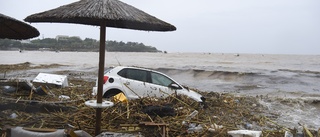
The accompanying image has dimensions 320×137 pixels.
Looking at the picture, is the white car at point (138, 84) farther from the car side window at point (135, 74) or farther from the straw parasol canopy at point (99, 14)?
the straw parasol canopy at point (99, 14)

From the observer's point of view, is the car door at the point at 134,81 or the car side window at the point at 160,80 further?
the car side window at the point at 160,80

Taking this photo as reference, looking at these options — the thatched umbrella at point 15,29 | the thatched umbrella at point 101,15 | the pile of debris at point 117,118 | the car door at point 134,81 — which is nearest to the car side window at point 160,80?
the car door at point 134,81

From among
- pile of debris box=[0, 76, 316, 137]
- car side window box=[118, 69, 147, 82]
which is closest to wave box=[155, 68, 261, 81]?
car side window box=[118, 69, 147, 82]

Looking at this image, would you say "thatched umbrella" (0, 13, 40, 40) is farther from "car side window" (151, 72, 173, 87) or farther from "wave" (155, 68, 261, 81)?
"wave" (155, 68, 261, 81)

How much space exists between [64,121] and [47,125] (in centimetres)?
33

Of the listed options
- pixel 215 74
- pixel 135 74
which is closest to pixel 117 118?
pixel 135 74

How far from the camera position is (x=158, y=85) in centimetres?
996

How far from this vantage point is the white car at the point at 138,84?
31.6 feet

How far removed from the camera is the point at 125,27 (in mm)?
5020

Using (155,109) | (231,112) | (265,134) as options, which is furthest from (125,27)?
(231,112)

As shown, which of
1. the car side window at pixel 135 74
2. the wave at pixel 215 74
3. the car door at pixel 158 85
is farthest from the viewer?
the wave at pixel 215 74

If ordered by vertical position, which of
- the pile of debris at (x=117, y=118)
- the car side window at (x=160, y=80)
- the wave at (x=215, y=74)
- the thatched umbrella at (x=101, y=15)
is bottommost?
the wave at (x=215, y=74)

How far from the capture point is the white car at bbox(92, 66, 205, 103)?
9.64 meters

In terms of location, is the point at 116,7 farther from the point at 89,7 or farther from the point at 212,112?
the point at 212,112
